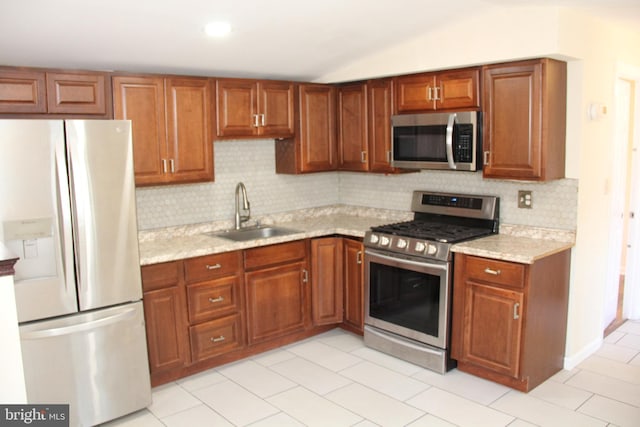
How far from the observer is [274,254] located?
4.04 m

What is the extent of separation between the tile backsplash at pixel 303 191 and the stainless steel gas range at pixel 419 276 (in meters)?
0.14

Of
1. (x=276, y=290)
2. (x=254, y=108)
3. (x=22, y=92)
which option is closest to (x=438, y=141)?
(x=254, y=108)

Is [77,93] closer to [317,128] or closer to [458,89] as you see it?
[317,128]

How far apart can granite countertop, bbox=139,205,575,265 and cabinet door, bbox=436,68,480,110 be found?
0.95 metres

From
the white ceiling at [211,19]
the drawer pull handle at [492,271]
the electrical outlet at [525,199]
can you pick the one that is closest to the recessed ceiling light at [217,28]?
the white ceiling at [211,19]

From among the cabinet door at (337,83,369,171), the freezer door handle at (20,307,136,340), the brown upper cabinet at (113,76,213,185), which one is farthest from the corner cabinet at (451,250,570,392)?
the freezer door handle at (20,307,136,340)

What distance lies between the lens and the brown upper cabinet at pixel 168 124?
3.56 meters

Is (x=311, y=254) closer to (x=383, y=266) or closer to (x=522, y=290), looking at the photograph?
(x=383, y=266)

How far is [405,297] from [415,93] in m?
1.50

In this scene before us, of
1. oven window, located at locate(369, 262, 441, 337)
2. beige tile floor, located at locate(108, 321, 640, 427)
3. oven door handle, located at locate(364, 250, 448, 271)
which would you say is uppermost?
oven door handle, located at locate(364, 250, 448, 271)

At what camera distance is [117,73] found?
3.48m

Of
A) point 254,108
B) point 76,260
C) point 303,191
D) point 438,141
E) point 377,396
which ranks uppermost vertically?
point 254,108

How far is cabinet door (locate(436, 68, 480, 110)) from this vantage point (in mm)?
3660

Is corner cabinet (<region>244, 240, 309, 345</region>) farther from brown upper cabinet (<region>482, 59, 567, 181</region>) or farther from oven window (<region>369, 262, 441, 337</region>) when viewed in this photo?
brown upper cabinet (<region>482, 59, 567, 181</region>)
